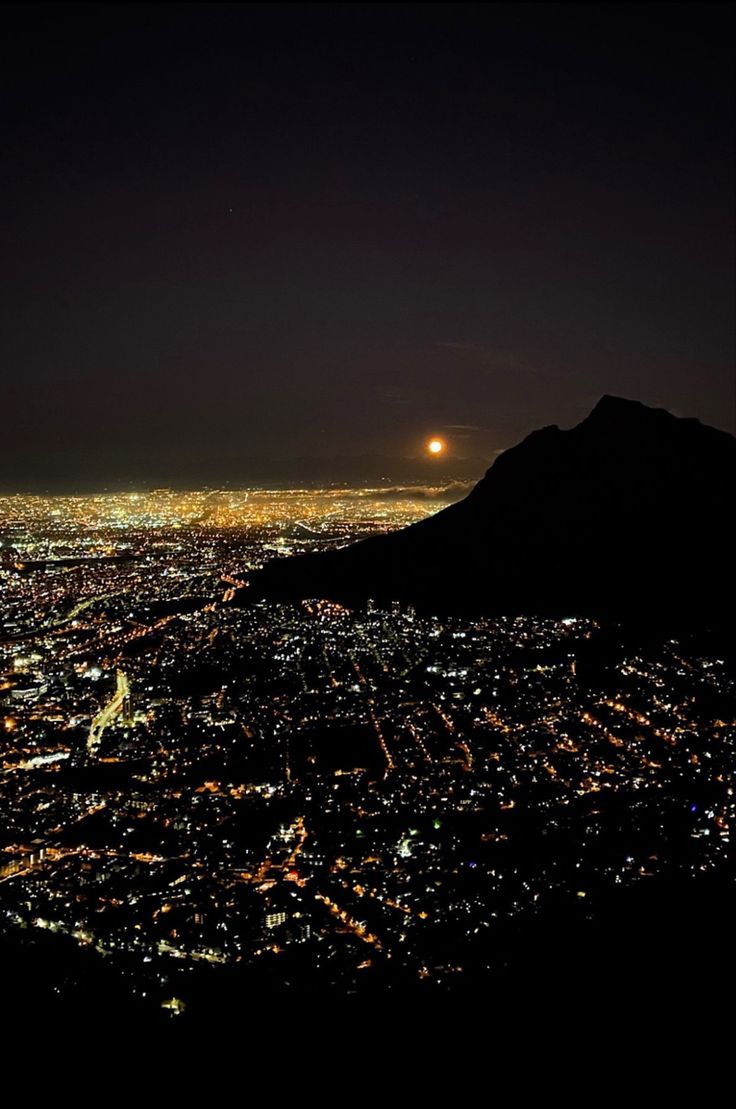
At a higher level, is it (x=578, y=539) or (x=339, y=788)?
(x=578, y=539)

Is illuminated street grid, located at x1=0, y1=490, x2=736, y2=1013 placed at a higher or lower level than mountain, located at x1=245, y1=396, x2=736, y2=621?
lower

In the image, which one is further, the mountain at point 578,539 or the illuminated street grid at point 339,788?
the mountain at point 578,539

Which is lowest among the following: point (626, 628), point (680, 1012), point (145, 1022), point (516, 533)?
point (145, 1022)

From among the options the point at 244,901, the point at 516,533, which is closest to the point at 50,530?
the point at 516,533

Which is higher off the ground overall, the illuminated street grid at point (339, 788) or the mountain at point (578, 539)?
the mountain at point (578, 539)

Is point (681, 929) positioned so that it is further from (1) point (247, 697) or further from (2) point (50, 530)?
(2) point (50, 530)

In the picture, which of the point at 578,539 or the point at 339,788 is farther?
the point at 578,539

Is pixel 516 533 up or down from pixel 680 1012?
up

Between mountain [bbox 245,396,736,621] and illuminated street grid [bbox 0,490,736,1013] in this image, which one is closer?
illuminated street grid [bbox 0,490,736,1013]
